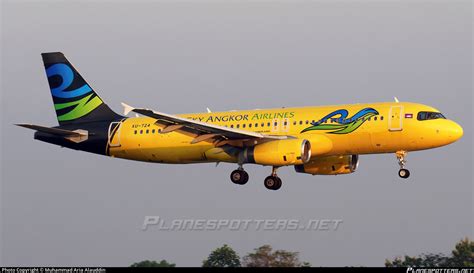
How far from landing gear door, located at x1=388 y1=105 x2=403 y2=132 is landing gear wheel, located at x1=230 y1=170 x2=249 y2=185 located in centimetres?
953

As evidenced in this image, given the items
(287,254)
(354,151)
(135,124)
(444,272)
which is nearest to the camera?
(444,272)

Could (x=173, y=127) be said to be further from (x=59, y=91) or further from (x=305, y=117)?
(x=59, y=91)

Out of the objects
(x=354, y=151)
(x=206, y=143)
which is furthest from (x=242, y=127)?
(x=354, y=151)

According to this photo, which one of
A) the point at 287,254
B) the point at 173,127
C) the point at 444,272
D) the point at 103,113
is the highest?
the point at 103,113

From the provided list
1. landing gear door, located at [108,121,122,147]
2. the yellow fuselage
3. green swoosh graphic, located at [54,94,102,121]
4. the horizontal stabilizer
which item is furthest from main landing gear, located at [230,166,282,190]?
green swoosh graphic, located at [54,94,102,121]

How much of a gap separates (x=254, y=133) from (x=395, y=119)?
8.11m

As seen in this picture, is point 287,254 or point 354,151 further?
point 354,151

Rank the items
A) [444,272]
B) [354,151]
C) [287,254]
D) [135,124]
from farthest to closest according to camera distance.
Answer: [135,124]
[354,151]
[287,254]
[444,272]

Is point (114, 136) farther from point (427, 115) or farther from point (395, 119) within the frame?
point (427, 115)

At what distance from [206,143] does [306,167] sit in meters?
7.11

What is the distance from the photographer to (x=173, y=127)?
6756cm

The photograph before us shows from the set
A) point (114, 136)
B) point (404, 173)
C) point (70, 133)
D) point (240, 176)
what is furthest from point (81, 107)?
point (404, 173)

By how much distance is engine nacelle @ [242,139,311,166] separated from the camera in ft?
221

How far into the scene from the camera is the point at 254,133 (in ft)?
225
